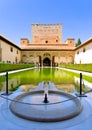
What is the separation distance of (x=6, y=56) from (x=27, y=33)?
24008 millimetres

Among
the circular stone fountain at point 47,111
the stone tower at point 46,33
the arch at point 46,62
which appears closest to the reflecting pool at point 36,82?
the circular stone fountain at point 47,111

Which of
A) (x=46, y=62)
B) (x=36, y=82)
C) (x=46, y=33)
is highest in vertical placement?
(x=46, y=33)

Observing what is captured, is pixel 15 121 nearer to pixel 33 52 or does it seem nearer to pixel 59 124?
pixel 59 124

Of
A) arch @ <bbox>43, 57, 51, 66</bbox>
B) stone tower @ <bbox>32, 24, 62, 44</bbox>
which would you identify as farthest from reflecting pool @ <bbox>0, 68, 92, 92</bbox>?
stone tower @ <bbox>32, 24, 62, 44</bbox>

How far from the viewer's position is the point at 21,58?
34125 millimetres

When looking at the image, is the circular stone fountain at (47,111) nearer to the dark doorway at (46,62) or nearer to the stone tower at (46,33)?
the dark doorway at (46,62)

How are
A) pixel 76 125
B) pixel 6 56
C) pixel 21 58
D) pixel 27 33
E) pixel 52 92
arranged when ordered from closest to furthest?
1. pixel 76 125
2. pixel 52 92
3. pixel 6 56
4. pixel 21 58
5. pixel 27 33

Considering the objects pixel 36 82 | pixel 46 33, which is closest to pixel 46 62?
→ pixel 46 33

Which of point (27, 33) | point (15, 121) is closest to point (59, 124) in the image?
point (15, 121)

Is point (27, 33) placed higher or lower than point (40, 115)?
higher

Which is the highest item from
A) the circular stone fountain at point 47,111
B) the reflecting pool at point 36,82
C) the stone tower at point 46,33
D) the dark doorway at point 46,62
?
the stone tower at point 46,33

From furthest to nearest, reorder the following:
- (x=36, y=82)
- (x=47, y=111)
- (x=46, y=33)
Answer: (x=46, y=33), (x=36, y=82), (x=47, y=111)

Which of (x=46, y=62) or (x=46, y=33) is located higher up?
(x=46, y=33)

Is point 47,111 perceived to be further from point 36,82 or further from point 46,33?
point 46,33
